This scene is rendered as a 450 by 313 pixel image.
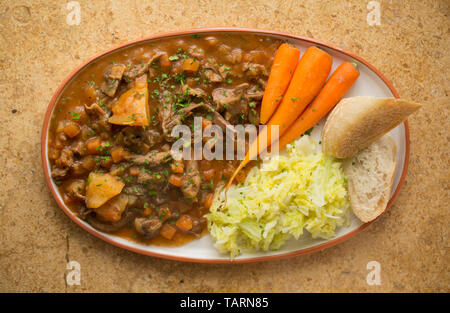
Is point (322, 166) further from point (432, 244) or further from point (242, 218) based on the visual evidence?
point (432, 244)

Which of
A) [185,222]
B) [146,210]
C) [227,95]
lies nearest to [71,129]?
[146,210]

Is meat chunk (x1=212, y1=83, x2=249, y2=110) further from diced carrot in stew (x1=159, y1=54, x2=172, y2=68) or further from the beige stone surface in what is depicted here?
the beige stone surface

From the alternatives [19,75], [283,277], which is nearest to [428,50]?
[283,277]

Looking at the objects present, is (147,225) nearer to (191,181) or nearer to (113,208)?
(113,208)

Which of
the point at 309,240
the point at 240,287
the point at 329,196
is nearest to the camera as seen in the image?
the point at 329,196

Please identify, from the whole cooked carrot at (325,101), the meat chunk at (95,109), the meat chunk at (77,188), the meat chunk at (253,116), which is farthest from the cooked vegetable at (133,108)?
the whole cooked carrot at (325,101)

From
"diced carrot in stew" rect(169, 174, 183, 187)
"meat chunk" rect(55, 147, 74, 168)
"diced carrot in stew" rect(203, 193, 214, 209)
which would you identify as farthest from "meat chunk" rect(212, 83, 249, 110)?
"meat chunk" rect(55, 147, 74, 168)

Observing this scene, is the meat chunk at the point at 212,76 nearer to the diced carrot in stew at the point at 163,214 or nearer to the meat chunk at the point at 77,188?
the diced carrot in stew at the point at 163,214
